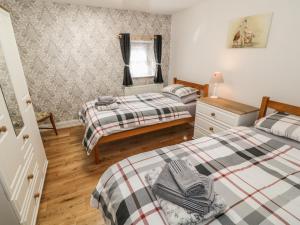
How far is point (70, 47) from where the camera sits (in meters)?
3.22

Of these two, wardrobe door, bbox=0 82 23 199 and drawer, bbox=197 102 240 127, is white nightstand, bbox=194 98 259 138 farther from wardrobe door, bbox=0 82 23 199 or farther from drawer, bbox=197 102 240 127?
wardrobe door, bbox=0 82 23 199

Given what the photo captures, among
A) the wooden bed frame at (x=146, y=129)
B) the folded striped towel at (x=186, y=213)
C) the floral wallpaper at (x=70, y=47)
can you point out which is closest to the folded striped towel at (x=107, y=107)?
the wooden bed frame at (x=146, y=129)

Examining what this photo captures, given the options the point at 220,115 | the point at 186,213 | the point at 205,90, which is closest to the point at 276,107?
the point at 220,115

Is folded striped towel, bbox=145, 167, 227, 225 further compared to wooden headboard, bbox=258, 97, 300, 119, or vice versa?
wooden headboard, bbox=258, 97, 300, 119

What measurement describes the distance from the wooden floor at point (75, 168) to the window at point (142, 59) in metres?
1.61

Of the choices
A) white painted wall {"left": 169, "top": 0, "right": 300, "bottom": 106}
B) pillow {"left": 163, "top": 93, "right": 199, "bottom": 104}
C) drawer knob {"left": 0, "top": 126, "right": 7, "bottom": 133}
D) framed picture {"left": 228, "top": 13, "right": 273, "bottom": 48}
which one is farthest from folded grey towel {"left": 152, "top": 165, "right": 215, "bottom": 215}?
pillow {"left": 163, "top": 93, "right": 199, "bottom": 104}

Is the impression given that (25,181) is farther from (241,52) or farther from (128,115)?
(241,52)

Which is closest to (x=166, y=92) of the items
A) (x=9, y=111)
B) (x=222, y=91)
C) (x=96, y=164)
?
(x=222, y=91)

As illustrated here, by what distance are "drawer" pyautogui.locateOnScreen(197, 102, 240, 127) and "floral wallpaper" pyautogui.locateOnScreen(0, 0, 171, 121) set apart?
2010 mm

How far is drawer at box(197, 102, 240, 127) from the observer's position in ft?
7.44

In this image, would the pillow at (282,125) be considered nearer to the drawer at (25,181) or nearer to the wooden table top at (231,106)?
the wooden table top at (231,106)

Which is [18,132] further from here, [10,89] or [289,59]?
[289,59]

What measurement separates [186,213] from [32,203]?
1470 mm

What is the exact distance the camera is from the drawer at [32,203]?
1.37 metres
